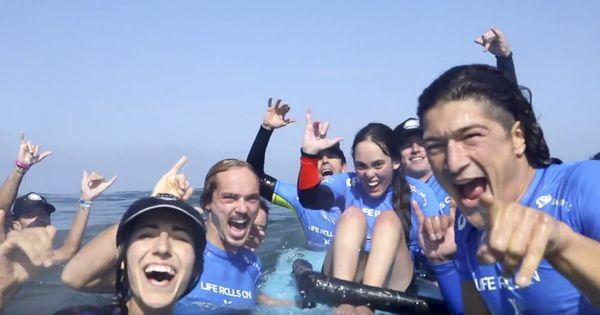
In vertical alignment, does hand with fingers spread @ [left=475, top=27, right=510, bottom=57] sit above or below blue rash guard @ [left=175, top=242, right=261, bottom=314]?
above

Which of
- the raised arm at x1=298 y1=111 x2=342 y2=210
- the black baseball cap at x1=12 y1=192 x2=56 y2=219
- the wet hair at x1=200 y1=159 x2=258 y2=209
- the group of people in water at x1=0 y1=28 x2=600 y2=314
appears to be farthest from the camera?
the black baseball cap at x1=12 y1=192 x2=56 y2=219

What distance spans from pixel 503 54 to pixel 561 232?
3644 millimetres

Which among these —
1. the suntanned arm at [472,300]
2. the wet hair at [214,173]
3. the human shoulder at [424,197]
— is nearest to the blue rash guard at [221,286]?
the wet hair at [214,173]

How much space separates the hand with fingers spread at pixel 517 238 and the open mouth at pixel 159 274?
5.80 feet

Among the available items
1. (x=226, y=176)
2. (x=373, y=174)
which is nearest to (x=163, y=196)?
(x=226, y=176)

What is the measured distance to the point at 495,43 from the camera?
520 centimetres

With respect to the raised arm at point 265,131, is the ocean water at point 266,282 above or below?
below

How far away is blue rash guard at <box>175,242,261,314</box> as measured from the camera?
486 cm

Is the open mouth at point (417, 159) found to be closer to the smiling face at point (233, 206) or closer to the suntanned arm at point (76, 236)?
the smiling face at point (233, 206)

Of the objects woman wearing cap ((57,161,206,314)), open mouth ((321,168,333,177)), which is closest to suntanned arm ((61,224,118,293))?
woman wearing cap ((57,161,206,314))

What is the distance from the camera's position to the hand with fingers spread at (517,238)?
1.76 metres

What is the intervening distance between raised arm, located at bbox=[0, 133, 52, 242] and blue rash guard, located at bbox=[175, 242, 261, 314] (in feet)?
7.95

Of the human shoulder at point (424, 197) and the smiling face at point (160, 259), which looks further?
the human shoulder at point (424, 197)

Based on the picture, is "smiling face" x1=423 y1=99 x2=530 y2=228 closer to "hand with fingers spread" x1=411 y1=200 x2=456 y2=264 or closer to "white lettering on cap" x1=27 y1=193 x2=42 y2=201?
"hand with fingers spread" x1=411 y1=200 x2=456 y2=264
